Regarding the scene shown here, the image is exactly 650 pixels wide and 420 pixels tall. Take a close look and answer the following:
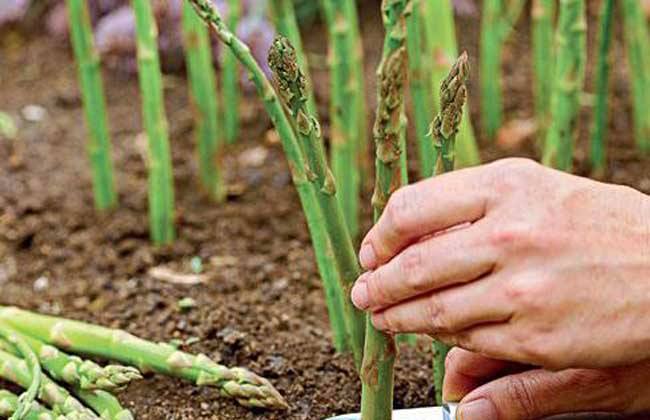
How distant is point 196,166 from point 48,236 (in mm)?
337

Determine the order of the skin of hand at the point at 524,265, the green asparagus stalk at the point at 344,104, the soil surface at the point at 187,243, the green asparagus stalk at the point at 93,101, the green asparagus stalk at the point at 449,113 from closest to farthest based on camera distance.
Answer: the skin of hand at the point at 524,265 < the green asparagus stalk at the point at 449,113 < the soil surface at the point at 187,243 < the green asparagus stalk at the point at 344,104 < the green asparagus stalk at the point at 93,101

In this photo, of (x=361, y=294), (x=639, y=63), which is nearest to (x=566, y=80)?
(x=639, y=63)

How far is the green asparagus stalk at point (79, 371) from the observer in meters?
1.26

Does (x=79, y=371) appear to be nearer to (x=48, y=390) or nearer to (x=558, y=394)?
(x=48, y=390)

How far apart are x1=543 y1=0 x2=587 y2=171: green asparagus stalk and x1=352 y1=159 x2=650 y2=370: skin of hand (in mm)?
624

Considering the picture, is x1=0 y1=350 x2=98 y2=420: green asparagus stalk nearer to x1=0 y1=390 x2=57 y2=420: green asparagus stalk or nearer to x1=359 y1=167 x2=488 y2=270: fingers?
x1=0 y1=390 x2=57 y2=420: green asparagus stalk

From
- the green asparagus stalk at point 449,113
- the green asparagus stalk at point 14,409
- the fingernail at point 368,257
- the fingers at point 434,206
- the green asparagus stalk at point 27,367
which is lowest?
the green asparagus stalk at point 14,409

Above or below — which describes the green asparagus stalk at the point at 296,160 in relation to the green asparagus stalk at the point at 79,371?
above

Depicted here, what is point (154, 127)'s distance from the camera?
1.76 m

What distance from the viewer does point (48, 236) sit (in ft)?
6.12

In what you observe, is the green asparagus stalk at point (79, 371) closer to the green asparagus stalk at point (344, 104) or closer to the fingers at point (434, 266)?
the fingers at point (434, 266)

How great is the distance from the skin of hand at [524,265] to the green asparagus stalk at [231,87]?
0.98 m

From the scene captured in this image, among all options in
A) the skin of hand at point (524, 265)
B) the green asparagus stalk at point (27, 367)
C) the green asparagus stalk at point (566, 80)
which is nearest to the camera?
the skin of hand at point (524, 265)

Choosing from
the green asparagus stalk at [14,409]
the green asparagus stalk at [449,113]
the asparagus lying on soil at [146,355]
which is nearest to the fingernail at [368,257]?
the green asparagus stalk at [449,113]
